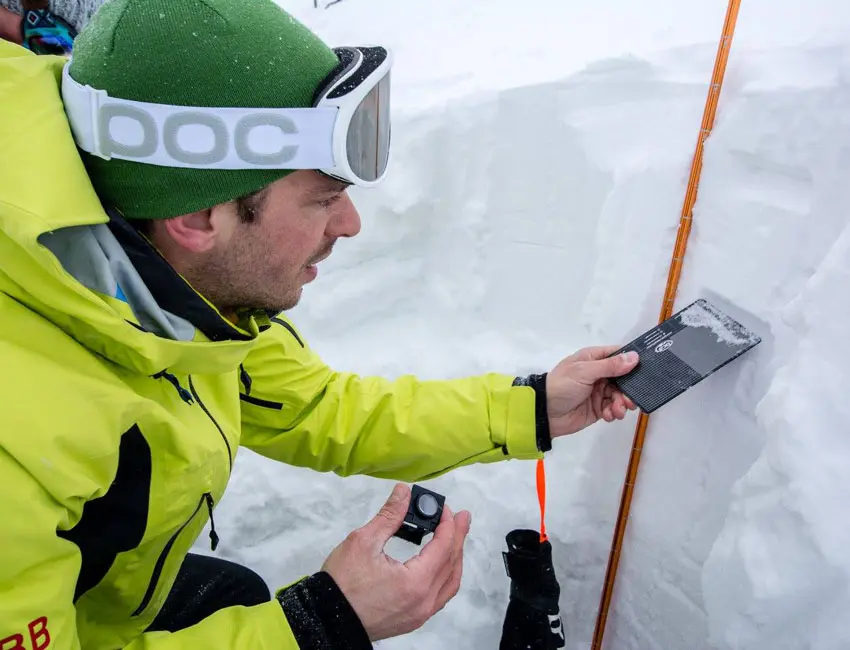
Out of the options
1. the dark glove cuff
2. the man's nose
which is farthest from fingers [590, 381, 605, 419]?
the man's nose

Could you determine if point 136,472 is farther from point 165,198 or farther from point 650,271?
point 650,271

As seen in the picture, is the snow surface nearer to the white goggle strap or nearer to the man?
the man

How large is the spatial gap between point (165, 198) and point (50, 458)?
48 centimetres

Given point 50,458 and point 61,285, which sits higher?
point 61,285

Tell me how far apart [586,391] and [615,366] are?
0.32 ft

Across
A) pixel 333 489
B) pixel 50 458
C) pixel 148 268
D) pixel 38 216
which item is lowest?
pixel 333 489

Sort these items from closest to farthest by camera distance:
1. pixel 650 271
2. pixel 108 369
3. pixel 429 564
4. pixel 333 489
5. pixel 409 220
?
pixel 108 369
pixel 429 564
pixel 650 271
pixel 333 489
pixel 409 220

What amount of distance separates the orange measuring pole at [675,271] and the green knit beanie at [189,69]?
1.18 meters

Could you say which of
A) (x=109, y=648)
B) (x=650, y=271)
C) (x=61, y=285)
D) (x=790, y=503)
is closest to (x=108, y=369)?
(x=61, y=285)

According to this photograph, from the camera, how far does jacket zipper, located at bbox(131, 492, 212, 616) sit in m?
1.33

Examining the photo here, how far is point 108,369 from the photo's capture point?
1.09 meters

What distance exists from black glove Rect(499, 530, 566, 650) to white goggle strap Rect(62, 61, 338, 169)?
1.35 metres

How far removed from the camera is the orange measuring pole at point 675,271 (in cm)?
191

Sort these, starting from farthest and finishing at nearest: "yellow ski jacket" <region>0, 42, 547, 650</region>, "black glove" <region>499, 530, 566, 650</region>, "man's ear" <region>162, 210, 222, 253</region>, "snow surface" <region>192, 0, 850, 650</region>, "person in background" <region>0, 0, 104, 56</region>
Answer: "person in background" <region>0, 0, 104, 56</region>, "black glove" <region>499, 530, 566, 650</region>, "snow surface" <region>192, 0, 850, 650</region>, "man's ear" <region>162, 210, 222, 253</region>, "yellow ski jacket" <region>0, 42, 547, 650</region>
